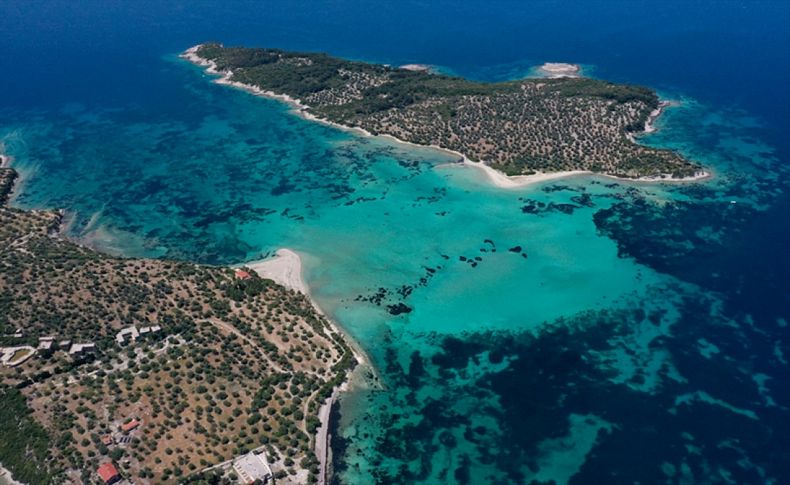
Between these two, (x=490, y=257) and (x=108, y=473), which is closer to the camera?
(x=108, y=473)

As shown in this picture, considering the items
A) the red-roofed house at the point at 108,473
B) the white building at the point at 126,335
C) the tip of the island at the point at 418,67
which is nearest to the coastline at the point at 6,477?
the red-roofed house at the point at 108,473

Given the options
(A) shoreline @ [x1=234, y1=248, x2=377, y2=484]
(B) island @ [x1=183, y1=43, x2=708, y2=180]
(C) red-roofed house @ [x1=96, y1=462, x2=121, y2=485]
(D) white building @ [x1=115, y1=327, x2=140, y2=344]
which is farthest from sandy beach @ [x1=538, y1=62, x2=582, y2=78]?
(C) red-roofed house @ [x1=96, y1=462, x2=121, y2=485]

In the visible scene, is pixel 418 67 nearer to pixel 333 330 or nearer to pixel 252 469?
pixel 333 330

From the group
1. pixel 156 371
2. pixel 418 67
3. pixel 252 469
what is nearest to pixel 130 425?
pixel 156 371

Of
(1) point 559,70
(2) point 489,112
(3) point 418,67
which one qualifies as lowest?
(2) point 489,112

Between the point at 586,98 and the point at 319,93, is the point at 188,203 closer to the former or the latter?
the point at 319,93

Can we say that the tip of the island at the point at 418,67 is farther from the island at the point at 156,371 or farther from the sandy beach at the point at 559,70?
the island at the point at 156,371

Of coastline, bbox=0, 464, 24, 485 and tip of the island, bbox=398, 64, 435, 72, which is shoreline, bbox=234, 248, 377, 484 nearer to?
coastline, bbox=0, 464, 24, 485

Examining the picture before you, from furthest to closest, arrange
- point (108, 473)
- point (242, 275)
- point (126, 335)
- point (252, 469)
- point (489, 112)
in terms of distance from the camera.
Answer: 1. point (489, 112)
2. point (242, 275)
3. point (126, 335)
4. point (252, 469)
5. point (108, 473)
